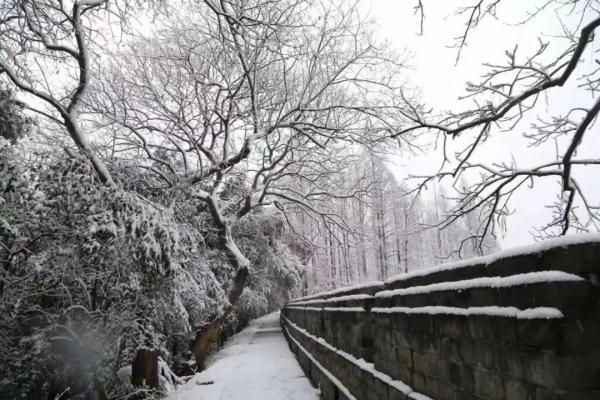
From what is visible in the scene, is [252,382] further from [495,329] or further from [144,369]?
[495,329]

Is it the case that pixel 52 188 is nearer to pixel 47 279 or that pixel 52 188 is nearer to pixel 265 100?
pixel 47 279

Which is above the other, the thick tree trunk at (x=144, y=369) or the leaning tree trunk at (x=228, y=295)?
the leaning tree trunk at (x=228, y=295)

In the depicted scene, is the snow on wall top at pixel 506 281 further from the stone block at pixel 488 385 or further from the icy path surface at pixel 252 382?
the icy path surface at pixel 252 382

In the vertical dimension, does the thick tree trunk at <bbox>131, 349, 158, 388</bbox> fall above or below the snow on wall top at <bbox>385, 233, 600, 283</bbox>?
below

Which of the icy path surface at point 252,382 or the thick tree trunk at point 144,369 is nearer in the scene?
the icy path surface at point 252,382

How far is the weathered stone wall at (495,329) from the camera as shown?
193 centimetres

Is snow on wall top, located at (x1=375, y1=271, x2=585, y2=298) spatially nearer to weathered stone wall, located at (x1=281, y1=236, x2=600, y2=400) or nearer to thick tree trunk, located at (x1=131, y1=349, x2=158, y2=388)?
weathered stone wall, located at (x1=281, y1=236, x2=600, y2=400)

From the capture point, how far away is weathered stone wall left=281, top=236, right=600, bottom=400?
76.0 inches

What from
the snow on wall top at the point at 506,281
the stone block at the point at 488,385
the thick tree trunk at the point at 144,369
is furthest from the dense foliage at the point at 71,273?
the stone block at the point at 488,385

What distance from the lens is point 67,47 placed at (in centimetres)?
761

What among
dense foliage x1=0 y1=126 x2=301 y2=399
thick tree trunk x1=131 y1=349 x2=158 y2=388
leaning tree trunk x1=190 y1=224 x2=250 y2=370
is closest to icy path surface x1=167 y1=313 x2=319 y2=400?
thick tree trunk x1=131 y1=349 x2=158 y2=388

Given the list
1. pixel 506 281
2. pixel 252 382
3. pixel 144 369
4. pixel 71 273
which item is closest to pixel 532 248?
pixel 506 281

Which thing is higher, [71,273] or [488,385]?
[71,273]

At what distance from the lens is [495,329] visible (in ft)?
7.97
